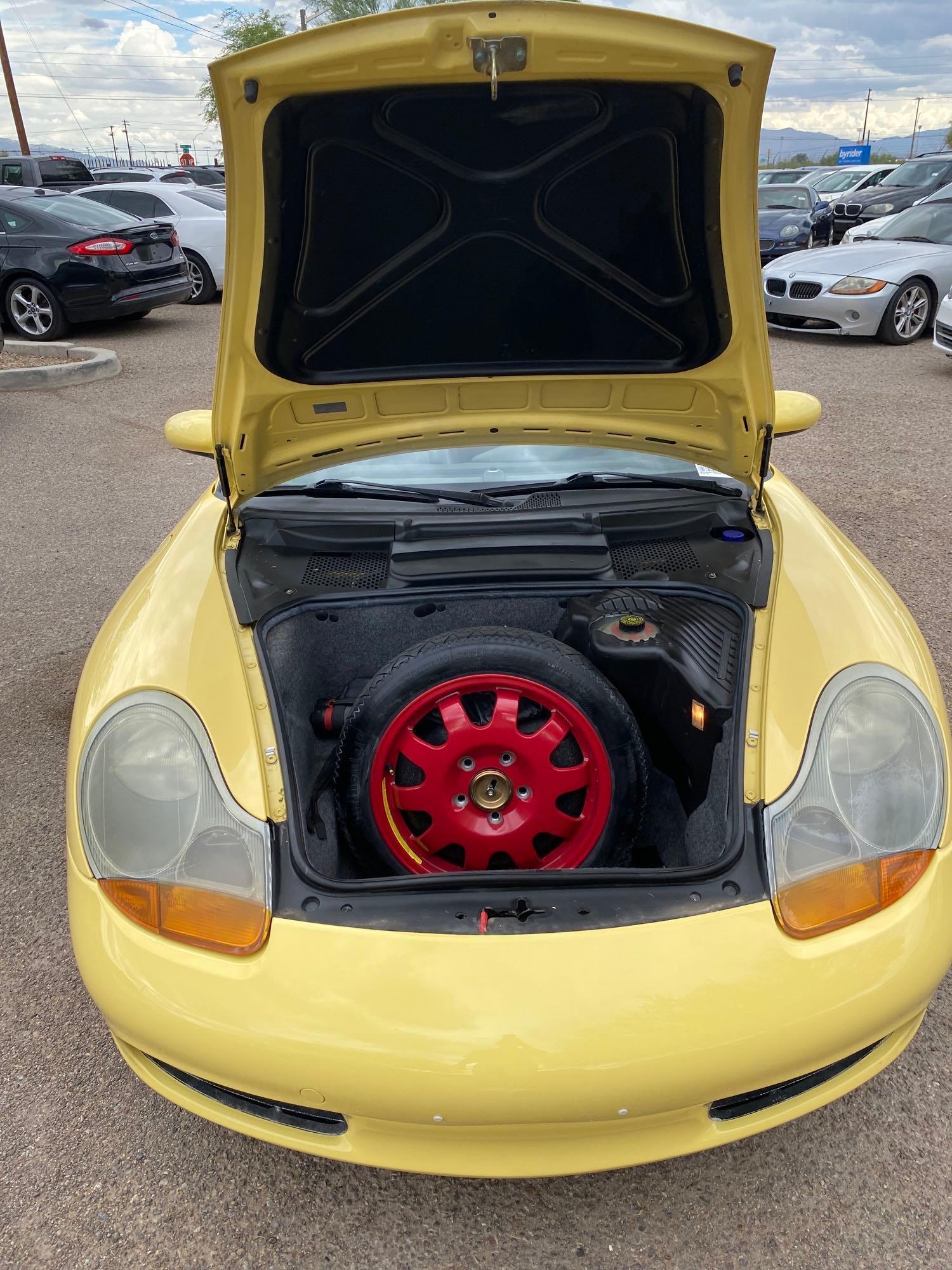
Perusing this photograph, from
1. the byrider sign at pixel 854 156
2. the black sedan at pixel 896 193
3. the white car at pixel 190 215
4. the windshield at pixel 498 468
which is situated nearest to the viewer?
the windshield at pixel 498 468

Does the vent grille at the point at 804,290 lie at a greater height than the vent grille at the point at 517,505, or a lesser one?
lesser

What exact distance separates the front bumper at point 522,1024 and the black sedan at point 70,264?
918 cm

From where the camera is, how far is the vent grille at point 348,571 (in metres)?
2.15

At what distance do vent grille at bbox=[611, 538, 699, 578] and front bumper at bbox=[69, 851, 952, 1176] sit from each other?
94 centimetres

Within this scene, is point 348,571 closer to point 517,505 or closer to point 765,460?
point 517,505

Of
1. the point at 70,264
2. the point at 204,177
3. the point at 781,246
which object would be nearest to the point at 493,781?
the point at 70,264

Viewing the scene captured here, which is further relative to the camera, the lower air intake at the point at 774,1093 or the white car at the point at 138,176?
the white car at the point at 138,176

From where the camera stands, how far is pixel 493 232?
1945 mm

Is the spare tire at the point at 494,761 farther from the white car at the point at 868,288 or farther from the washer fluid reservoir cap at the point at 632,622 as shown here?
the white car at the point at 868,288

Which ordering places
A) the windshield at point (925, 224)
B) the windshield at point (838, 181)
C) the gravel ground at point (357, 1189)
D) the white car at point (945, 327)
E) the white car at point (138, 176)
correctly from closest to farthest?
the gravel ground at point (357, 1189) → the white car at point (945, 327) → the windshield at point (925, 224) → the white car at point (138, 176) → the windshield at point (838, 181)

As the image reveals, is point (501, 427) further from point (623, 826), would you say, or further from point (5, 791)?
point (5, 791)

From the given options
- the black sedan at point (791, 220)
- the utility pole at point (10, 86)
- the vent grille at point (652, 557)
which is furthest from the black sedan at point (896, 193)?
the utility pole at point (10, 86)

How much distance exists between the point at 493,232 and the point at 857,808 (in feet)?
4.54

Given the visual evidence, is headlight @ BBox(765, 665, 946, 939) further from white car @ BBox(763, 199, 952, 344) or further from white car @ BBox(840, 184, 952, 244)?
white car @ BBox(840, 184, 952, 244)
